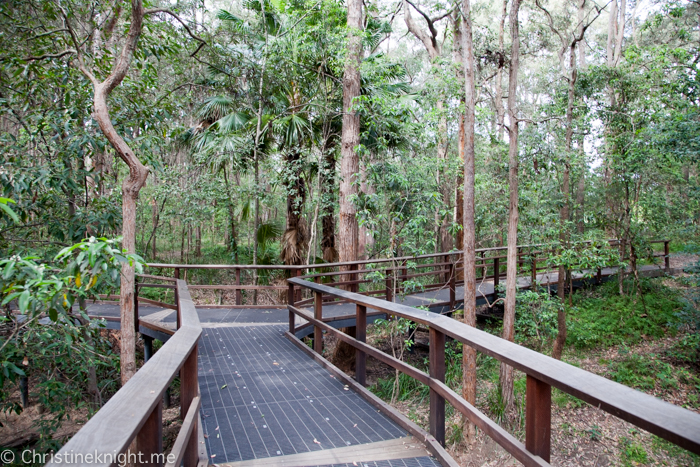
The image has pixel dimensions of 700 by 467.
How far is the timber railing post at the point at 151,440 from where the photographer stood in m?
1.36

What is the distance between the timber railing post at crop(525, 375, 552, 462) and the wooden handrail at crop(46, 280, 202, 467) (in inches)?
55.3

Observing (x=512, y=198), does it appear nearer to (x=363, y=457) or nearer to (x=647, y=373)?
(x=647, y=373)

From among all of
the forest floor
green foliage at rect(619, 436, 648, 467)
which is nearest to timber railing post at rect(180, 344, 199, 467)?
the forest floor

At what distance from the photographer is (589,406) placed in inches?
313

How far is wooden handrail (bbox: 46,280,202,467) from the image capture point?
102 centimetres

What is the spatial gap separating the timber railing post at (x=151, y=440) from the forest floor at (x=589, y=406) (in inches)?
207

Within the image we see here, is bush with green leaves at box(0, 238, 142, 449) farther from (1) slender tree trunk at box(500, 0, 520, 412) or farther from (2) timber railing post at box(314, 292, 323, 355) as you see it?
(1) slender tree trunk at box(500, 0, 520, 412)

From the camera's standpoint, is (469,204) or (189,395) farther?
(469,204)

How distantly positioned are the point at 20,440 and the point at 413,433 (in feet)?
24.4

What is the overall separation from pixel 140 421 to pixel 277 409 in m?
2.33

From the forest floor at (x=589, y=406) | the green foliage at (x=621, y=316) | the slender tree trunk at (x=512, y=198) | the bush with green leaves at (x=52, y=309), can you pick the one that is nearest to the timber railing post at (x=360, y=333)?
the bush with green leaves at (x=52, y=309)

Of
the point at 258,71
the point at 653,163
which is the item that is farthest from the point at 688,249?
the point at 258,71

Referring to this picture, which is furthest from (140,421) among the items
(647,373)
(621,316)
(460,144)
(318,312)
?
(621,316)

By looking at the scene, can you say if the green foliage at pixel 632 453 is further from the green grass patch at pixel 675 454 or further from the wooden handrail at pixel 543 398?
the wooden handrail at pixel 543 398
